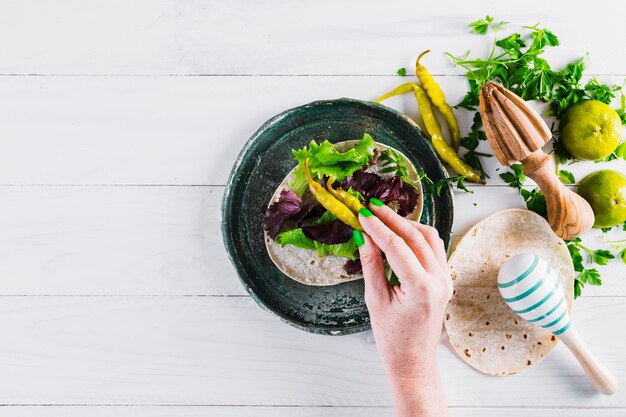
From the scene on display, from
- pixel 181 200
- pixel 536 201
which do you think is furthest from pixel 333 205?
pixel 536 201

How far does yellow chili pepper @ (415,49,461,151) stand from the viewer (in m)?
1.44

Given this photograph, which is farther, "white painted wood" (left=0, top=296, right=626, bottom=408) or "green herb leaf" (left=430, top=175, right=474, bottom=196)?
A: "white painted wood" (left=0, top=296, right=626, bottom=408)

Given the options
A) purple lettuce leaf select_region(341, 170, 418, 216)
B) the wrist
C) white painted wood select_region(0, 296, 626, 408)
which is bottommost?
white painted wood select_region(0, 296, 626, 408)

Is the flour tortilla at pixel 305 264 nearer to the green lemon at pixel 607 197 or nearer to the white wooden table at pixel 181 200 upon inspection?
the white wooden table at pixel 181 200

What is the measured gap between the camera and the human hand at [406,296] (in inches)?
46.1

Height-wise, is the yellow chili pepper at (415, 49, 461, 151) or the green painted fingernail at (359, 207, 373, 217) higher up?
the yellow chili pepper at (415, 49, 461, 151)

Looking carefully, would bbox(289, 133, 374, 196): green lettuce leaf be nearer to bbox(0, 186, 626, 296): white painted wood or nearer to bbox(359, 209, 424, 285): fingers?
bbox(359, 209, 424, 285): fingers

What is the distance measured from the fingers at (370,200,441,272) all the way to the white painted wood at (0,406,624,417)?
1.77 ft

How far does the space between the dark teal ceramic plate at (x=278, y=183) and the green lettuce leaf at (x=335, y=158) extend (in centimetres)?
14

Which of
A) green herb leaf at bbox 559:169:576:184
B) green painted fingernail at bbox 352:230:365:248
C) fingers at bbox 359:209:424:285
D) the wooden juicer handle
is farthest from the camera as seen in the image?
green herb leaf at bbox 559:169:576:184

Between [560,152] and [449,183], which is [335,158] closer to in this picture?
[449,183]

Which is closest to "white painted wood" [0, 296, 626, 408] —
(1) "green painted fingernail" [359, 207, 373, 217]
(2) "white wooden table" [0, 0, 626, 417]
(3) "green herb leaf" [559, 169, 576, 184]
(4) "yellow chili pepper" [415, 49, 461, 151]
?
(2) "white wooden table" [0, 0, 626, 417]

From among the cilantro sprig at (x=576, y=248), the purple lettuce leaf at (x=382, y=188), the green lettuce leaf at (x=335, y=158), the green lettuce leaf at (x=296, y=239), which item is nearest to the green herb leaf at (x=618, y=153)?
the cilantro sprig at (x=576, y=248)

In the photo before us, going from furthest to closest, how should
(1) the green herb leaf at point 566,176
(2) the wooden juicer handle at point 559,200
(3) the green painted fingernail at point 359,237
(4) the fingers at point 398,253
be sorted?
(1) the green herb leaf at point 566,176 → (2) the wooden juicer handle at point 559,200 → (3) the green painted fingernail at point 359,237 → (4) the fingers at point 398,253
